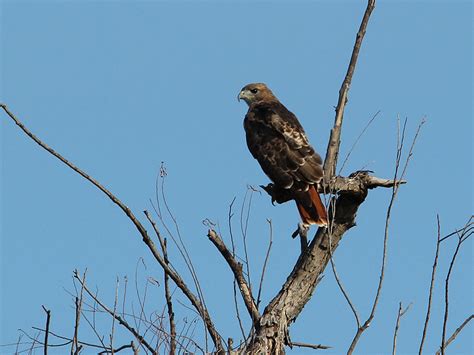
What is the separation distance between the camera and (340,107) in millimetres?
5504

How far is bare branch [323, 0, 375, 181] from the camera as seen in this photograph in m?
5.41

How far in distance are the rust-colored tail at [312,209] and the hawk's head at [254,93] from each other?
2.40m

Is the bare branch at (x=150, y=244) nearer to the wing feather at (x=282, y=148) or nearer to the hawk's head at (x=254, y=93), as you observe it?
the wing feather at (x=282, y=148)

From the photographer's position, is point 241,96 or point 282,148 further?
point 241,96

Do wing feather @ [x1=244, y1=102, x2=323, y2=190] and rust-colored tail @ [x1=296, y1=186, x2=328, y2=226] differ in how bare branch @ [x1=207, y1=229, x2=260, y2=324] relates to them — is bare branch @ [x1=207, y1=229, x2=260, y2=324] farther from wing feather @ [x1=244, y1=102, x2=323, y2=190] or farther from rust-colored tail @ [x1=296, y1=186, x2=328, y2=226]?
wing feather @ [x1=244, y1=102, x2=323, y2=190]

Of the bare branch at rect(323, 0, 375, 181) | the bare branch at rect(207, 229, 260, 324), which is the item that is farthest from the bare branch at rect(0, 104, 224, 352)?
the bare branch at rect(323, 0, 375, 181)

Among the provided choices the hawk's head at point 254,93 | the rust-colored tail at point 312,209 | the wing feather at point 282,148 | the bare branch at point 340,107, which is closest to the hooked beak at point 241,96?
the hawk's head at point 254,93

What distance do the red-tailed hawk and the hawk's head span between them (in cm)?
52

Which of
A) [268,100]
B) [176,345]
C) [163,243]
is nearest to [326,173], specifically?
[163,243]

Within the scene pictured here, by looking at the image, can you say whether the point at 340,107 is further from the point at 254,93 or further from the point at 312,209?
the point at 254,93

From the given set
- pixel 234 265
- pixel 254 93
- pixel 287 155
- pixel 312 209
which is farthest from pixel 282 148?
pixel 234 265

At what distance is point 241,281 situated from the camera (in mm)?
4766

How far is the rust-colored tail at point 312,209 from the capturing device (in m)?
5.79

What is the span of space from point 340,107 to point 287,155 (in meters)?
1.27
